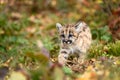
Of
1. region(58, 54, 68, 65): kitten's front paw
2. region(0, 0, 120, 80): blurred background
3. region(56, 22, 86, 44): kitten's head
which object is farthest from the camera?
region(56, 22, 86, 44): kitten's head

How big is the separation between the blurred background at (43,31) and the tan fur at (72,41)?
0.22 metres

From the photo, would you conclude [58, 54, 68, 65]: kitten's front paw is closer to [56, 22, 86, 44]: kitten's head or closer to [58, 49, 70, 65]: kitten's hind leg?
[58, 49, 70, 65]: kitten's hind leg

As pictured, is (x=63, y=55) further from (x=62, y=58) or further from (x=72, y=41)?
(x=72, y=41)

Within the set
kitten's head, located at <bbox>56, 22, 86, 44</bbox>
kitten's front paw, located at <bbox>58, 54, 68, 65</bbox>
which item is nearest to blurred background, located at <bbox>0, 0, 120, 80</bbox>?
kitten's front paw, located at <bbox>58, 54, 68, 65</bbox>

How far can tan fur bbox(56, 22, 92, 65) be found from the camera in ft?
36.9

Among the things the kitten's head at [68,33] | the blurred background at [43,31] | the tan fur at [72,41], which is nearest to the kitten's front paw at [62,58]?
the tan fur at [72,41]

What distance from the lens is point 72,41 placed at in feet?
37.4

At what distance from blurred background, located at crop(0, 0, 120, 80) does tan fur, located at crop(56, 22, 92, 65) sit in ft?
0.72

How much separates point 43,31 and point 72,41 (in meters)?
7.40

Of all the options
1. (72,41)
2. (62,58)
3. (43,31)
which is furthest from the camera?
(43,31)

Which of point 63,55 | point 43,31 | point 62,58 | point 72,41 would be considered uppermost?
point 43,31

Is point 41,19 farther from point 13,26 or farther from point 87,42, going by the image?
point 87,42

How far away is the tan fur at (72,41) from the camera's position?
36.9 feet

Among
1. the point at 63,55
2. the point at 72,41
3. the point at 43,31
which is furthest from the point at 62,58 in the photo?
the point at 43,31
